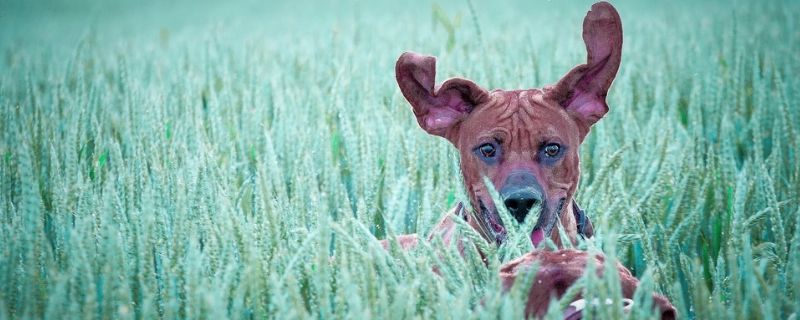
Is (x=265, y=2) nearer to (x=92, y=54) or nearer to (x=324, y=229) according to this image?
(x=92, y=54)

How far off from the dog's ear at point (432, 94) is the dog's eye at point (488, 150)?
0.19 metres

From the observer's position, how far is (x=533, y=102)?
2920mm

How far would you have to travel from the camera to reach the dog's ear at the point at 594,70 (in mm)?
2736

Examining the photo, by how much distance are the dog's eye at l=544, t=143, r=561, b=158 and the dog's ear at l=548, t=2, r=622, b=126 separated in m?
0.18

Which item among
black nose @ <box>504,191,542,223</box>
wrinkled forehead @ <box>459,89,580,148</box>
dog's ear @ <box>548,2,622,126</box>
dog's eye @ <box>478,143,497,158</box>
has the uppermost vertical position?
dog's ear @ <box>548,2,622,126</box>

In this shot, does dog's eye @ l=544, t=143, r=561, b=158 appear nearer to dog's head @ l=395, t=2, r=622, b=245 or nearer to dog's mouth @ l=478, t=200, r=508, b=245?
dog's head @ l=395, t=2, r=622, b=245

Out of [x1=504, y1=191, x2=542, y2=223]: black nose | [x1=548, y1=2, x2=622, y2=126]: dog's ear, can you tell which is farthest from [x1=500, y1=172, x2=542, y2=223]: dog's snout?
[x1=548, y1=2, x2=622, y2=126]: dog's ear

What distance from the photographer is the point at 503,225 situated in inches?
105

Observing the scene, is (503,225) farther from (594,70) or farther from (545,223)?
(594,70)

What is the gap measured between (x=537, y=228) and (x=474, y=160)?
12.8 inches

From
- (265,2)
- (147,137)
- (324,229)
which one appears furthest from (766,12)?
(265,2)

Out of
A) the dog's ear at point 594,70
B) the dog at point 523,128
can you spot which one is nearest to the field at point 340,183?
the dog at point 523,128

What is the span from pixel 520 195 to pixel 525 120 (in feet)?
1.15

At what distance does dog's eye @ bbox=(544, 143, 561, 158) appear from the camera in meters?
2.83
